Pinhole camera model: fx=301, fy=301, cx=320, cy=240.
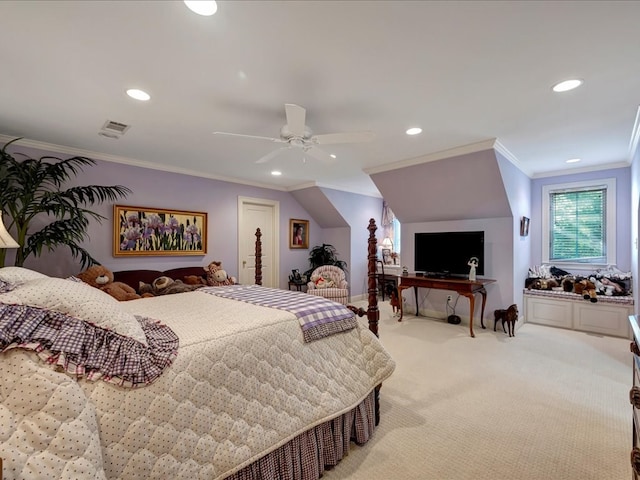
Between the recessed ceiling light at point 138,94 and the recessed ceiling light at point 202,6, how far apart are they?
3.73 ft

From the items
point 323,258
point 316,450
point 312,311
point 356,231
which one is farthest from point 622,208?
point 316,450

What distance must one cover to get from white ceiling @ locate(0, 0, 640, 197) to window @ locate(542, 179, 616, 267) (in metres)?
1.40

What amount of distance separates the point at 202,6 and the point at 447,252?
444cm

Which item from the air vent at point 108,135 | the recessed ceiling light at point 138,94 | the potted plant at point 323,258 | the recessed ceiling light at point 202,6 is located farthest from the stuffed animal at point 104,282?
the potted plant at point 323,258

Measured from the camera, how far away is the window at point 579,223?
180 inches

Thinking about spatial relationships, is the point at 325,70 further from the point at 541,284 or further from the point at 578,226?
the point at 578,226

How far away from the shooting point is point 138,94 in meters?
2.41

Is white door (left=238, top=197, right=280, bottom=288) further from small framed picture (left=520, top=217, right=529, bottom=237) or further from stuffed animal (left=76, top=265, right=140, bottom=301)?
small framed picture (left=520, top=217, right=529, bottom=237)

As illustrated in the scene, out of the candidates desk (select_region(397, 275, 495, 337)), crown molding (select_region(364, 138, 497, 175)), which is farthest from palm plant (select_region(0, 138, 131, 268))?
desk (select_region(397, 275, 495, 337))

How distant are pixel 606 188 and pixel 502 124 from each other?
302 cm

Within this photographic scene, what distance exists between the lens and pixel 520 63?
1.99 meters

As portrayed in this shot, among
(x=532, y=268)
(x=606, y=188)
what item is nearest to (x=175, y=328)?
(x=532, y=268)

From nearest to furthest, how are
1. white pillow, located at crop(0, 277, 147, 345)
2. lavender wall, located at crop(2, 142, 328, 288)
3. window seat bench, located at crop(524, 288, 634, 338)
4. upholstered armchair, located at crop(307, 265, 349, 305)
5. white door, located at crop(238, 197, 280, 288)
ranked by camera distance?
white pillow, located at crop(0, 277, 147, 345) < lavender wall, located at crop(2, 142, 328, 288) < window seat bench, located at crop(524, 288, 634, 338) < upholstered armchair, located at crop(307, 265, 349, 305) < white door, located at crop(238, 197, 280, 288)

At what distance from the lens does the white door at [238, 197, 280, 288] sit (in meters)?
5.57
